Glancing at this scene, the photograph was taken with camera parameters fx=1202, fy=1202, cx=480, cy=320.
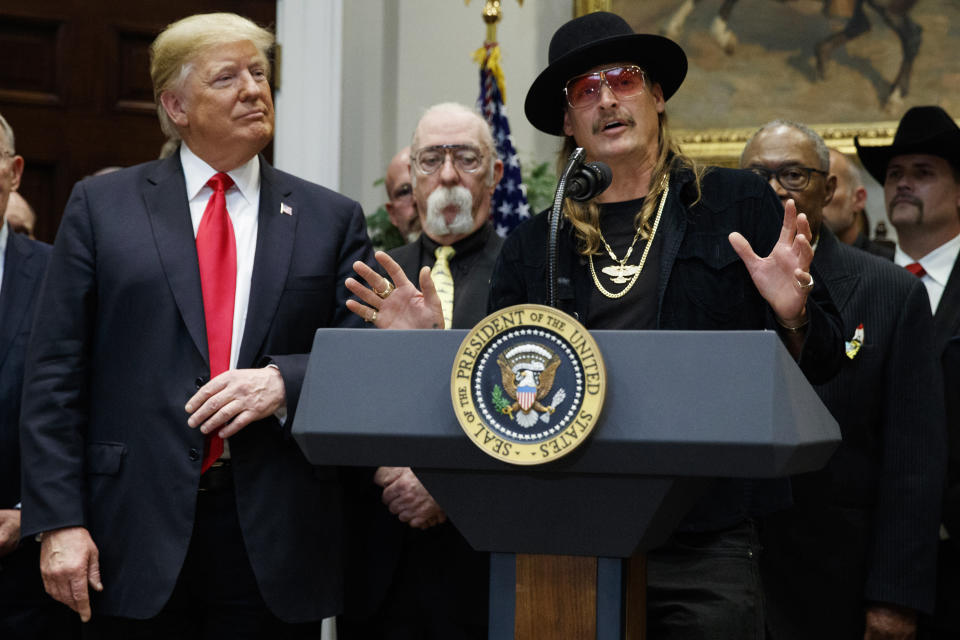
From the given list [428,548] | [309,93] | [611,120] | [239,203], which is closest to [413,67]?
[309,93]

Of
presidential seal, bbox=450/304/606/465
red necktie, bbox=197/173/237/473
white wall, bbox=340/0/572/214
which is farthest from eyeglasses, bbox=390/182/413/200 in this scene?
presidential seal, bbox=450/304/606/465

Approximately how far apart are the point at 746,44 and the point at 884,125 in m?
0.75

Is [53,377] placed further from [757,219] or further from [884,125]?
[884,125]

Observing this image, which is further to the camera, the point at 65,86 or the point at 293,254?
the point at 65,86

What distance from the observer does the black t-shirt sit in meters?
2.38

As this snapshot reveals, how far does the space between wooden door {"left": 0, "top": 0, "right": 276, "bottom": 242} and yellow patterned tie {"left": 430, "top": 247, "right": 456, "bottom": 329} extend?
245 centimetres

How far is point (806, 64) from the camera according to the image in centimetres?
562

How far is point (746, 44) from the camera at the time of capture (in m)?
5.70

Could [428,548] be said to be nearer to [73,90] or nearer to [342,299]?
[342,299]

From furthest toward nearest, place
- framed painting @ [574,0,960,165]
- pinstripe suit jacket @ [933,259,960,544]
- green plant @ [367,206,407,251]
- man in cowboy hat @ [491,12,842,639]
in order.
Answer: framed painting @ [574,0,960,165] → green plant @ [367,206,407,251] → pinstripe suit jacket @ [933,259,960,544] → man in cowboy hat @ [491,12,842,639]

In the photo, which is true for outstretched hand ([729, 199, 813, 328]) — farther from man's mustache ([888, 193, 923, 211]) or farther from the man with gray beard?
man's mustache ([888, 193, 923, 211])


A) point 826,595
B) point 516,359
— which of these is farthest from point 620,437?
point 826,595

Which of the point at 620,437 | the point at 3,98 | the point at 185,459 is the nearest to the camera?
the point at 620,437

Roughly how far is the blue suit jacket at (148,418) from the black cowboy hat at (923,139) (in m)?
2.13
